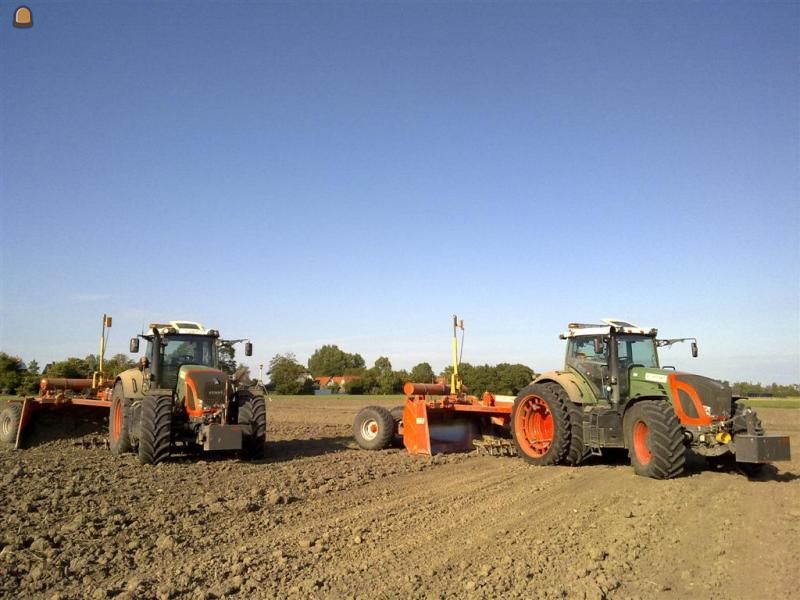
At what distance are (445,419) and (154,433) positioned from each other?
217 inches

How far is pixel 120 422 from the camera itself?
1225 centimetres

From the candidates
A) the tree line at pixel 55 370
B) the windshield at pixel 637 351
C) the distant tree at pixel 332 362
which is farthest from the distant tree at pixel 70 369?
the distant tree at pixel 332 362

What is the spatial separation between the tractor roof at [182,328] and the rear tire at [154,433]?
1.95 meters

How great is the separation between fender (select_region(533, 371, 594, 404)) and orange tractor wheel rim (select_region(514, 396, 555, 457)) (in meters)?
0.45

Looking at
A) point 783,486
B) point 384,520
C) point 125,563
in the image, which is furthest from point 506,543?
point 783,486

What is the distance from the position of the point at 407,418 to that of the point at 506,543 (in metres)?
7.36

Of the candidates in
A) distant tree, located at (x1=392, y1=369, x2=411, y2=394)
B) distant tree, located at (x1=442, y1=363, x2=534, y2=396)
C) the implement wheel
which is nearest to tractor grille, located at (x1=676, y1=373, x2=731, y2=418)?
the implement wheel

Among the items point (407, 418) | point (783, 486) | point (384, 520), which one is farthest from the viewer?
point (407, 418)

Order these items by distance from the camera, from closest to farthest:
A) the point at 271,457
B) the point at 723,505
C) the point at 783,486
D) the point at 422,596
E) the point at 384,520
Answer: the point at 422,596 < the point at 384,520 < the point at 723,505 < the point at 783,486 < the point at 271,457

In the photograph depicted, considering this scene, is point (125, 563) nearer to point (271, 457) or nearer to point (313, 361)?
point (271, 457)

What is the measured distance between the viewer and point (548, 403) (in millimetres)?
11070

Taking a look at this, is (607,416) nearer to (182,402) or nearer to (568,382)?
(568,382)

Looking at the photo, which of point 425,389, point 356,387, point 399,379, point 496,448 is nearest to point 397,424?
point 425,389

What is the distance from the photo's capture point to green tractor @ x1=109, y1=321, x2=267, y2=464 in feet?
34.5
